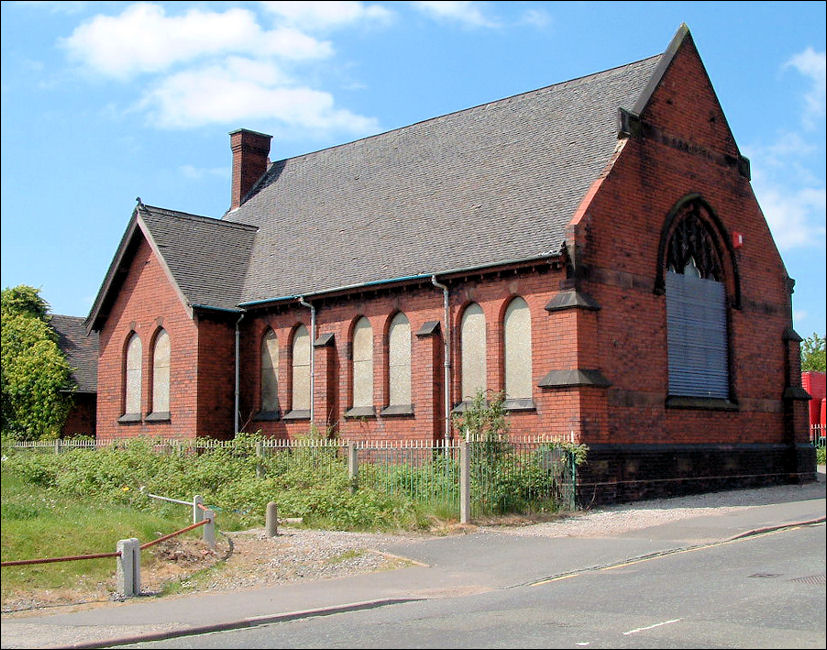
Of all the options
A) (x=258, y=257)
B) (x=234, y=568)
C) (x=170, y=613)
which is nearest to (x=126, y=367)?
(x=258, y=257)

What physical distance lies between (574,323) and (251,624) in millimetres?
12117

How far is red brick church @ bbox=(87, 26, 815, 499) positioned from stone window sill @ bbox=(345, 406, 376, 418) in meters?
0.10

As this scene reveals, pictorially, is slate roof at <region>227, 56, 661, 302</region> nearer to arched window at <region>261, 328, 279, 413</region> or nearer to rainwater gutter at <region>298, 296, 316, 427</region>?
rainwater gutter at <region>298, 296, 316, 427</region>

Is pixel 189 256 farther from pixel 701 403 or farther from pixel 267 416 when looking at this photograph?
pixel 701 403

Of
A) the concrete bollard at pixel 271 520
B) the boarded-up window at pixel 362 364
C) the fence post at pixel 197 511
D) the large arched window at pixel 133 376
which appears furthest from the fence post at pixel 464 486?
the large arched window at pixel 133 376

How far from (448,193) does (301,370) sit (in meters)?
6.40

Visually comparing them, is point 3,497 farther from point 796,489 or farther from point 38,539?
point 796,489

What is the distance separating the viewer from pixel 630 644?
371 inches

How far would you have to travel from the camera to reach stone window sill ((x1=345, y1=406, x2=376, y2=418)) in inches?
1047

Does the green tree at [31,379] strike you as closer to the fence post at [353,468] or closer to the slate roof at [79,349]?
the slate roof at [79,349]

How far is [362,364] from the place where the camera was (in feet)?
89.4

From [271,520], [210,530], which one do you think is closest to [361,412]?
[271,520]

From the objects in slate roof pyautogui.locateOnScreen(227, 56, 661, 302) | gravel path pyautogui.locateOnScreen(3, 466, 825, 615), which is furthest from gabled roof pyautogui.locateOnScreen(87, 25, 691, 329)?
gravel path pyautogui.locateOnScreen(3, 466, 825, 615)

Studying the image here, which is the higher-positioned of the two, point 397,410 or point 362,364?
point 362,364
